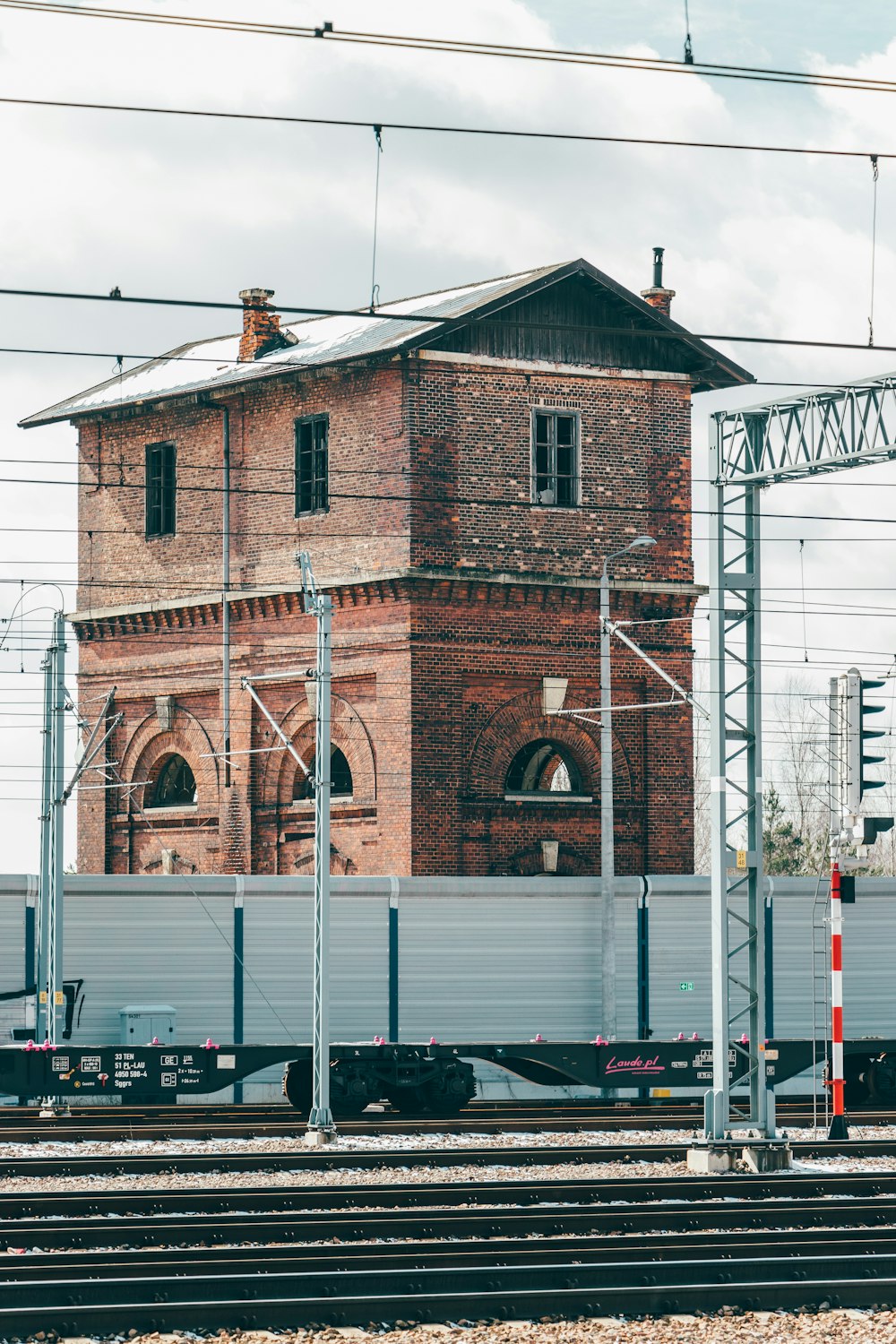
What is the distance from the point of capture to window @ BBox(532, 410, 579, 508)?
39.0m

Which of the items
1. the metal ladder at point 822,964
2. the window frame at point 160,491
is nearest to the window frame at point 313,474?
the window frame at point 160,491

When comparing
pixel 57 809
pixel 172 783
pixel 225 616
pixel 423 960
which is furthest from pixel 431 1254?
pixel 172 783

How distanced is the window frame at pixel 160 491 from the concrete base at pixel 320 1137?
788 inches

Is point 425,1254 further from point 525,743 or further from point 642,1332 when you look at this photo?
point 525,743

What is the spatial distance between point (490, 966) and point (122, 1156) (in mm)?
12981

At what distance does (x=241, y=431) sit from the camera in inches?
1638

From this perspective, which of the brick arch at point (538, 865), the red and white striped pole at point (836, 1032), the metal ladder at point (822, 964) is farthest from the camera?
the brick arch at point (538, 865)

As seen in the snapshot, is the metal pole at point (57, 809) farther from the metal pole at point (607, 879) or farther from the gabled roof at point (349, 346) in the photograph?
the metal pole at point (607, 879)

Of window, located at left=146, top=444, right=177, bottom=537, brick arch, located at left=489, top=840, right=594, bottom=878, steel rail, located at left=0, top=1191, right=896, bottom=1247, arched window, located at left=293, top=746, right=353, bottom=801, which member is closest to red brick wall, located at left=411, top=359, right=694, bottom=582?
arched window, located at left=293, top=746, right=353, bottom=801

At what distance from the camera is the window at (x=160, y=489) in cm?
4344

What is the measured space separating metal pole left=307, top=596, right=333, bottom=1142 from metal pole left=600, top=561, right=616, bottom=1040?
31.3 ft

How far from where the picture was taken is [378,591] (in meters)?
37.9

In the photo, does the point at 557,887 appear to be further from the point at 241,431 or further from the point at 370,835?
the point at 241,431

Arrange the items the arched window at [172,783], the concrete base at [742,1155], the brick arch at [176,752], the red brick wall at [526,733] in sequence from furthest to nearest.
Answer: the arched window at [172,783], the brick arch at [176,752], the red brick wall at [526,733], the concrete base at [742,1155]
